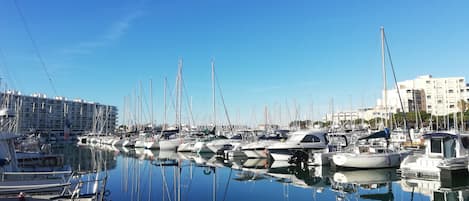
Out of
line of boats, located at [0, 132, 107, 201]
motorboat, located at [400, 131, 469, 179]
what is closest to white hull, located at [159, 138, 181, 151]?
motorboat, located at [400, 131, 469, 179]

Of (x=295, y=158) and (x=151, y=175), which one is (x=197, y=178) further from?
(x=295, y=158)

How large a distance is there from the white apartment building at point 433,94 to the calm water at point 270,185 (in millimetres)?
113875

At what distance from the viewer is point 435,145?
22219mm

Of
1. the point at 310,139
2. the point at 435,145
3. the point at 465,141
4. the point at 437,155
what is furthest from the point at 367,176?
the point at 310,139

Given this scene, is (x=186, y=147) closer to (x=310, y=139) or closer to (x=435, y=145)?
(x=310, y=139)

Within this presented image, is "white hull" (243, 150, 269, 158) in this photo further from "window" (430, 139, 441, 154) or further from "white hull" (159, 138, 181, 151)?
"window" (430, 139, 441, 154)

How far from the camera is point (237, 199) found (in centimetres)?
1753

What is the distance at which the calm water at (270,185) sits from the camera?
59.2 feet

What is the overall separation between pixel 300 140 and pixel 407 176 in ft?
35.7

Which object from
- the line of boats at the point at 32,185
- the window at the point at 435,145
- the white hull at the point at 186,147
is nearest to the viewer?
the line of boats at the point at 32,185

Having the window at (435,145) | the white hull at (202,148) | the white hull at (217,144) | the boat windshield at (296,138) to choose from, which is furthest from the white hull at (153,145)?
the window at (435,145)

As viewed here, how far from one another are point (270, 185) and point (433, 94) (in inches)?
5573

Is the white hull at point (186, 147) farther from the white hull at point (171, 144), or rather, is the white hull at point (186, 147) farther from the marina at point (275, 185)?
the marina at point (275, 185)

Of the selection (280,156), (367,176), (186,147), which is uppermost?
(280,156)
